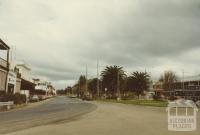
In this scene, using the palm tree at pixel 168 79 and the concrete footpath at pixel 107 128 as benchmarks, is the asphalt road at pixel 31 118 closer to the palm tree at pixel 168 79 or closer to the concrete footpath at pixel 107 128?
the concrete footpath at pixel 107 128

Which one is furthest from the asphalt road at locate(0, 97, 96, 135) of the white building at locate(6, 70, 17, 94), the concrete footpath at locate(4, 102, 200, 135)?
the white building at locate(6, 70, 17, 94)

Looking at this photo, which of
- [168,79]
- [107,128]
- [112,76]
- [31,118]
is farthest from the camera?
[168,79]

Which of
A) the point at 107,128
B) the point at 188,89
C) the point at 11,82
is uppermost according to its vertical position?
the point at 188,89

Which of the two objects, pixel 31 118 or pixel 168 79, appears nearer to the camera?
pixel 31 118

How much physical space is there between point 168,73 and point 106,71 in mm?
43506

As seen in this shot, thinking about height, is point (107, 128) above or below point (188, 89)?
below

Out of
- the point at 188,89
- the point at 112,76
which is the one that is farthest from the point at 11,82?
the point at 188,89

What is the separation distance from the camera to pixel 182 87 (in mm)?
116812

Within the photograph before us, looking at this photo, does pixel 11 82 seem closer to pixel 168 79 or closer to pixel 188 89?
pixel 188 89

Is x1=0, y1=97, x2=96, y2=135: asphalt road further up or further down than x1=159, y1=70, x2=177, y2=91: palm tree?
further down

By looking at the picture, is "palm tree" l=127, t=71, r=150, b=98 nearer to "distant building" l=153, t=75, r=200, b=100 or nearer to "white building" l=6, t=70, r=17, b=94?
"distant building" l=153, t=75, r=200, b=100

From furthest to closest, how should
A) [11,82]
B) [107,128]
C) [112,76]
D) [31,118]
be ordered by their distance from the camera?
[112,76] < [11,82] < [31,118] < [107,128]

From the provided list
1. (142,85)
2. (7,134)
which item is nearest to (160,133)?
(7,134)

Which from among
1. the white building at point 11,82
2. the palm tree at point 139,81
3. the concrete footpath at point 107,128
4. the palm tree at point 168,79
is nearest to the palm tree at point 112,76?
the palm tree at point 139,81
